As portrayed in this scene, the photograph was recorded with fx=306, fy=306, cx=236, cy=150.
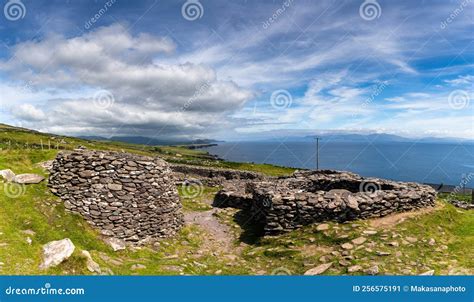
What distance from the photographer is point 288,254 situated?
48.3ft

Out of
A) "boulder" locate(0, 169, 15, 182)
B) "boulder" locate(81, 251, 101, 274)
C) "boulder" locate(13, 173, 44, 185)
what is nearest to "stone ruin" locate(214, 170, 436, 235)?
"boulder" locate(81, 251, 101, 274)

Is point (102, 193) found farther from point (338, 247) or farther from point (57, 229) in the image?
point (338, 247)

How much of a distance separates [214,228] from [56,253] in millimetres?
11337

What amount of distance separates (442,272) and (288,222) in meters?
7.22

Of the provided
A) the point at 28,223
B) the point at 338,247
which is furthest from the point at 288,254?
the point at 28,223

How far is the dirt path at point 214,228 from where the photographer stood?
691 inches

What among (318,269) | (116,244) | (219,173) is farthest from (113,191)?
(219,173)

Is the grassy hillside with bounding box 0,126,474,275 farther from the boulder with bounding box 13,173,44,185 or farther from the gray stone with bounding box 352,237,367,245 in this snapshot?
the boulder with bounding box 13,173,44,185

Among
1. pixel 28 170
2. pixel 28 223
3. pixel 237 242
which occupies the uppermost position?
pixel 28 170

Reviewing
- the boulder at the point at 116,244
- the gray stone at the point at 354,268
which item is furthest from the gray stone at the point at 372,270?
the boulder at the point at 116,244

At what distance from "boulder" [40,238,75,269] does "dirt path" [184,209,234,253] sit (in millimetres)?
8357

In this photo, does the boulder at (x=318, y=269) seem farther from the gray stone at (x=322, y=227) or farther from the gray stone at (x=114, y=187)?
the gray stone at (x=114, y=187)

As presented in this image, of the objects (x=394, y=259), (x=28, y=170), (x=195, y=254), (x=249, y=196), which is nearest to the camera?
(x=394, y=259)

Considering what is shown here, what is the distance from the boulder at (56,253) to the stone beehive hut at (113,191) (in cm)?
503
